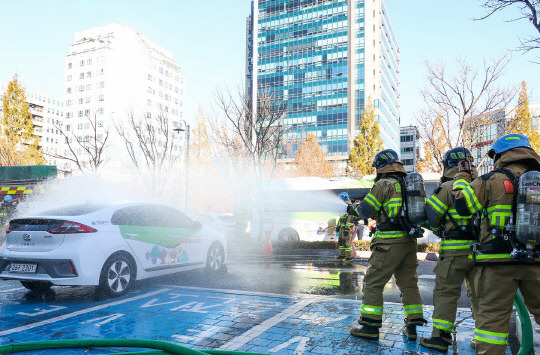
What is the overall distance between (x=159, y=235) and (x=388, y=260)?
165 inches

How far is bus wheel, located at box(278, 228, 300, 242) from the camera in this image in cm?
1689

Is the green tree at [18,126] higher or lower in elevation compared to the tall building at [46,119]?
lower

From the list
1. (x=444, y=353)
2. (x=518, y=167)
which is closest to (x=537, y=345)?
(x=444, y=353)

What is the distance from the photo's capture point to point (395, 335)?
4.61m

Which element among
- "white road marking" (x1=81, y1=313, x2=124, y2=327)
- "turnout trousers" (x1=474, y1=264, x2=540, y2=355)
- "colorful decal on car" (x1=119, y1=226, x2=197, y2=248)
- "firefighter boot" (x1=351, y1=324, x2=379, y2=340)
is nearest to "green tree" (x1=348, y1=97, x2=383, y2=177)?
"colorful decal on car" (x1=119, y1=226, x2=197, y2=248)

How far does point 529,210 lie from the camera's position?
298cm

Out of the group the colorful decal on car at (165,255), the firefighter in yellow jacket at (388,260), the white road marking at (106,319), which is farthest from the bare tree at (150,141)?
the firefighter in yellow jacket at (388,260)

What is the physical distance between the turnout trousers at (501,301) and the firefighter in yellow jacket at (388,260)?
1.35 m

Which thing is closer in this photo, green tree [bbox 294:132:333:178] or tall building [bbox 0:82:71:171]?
green tree [bbox 294:132:333:178]

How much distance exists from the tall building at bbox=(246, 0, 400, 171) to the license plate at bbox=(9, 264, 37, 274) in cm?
6464

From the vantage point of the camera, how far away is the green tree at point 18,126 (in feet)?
107

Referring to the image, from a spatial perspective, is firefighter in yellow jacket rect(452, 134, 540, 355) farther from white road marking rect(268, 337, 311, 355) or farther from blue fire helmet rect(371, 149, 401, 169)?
white road marking rect(268, 337, 311, 355)

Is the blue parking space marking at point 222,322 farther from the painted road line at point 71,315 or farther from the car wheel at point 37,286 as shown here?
the car wheel at point 37,286

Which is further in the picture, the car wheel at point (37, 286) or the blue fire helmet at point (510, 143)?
the car wheel at point (37, 286)
